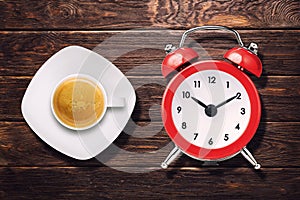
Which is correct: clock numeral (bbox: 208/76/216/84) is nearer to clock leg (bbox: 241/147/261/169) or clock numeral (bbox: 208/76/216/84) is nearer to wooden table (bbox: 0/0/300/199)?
wooden table (bbox: 0/0/300/199)

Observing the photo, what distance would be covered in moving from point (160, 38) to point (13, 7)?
44cm

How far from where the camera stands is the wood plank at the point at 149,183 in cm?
183

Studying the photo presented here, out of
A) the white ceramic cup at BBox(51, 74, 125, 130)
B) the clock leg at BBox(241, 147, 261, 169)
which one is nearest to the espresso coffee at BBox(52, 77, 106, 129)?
the white ceramic cup at BBox(51, 74, 125, 130)

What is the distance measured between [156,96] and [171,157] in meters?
0.19

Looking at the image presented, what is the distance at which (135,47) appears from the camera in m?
1.84

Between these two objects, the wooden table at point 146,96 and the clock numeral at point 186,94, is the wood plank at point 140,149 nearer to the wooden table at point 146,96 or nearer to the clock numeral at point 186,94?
the wooden table at point 146,96

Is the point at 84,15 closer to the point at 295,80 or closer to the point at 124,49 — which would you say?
the point at 124,49

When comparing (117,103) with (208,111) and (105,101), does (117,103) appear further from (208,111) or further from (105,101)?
(208,111)

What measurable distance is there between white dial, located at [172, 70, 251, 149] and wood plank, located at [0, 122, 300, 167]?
0.09 metres

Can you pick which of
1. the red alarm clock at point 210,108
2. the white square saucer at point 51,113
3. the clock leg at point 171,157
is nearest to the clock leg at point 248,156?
the red alarm clock at point 210,108

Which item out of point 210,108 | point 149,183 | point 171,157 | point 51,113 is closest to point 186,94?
point 210,108

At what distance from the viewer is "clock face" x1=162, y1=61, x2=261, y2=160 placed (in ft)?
5.72

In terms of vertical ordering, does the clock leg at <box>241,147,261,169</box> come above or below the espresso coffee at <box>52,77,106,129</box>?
below

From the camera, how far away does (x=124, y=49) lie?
1836 mm
